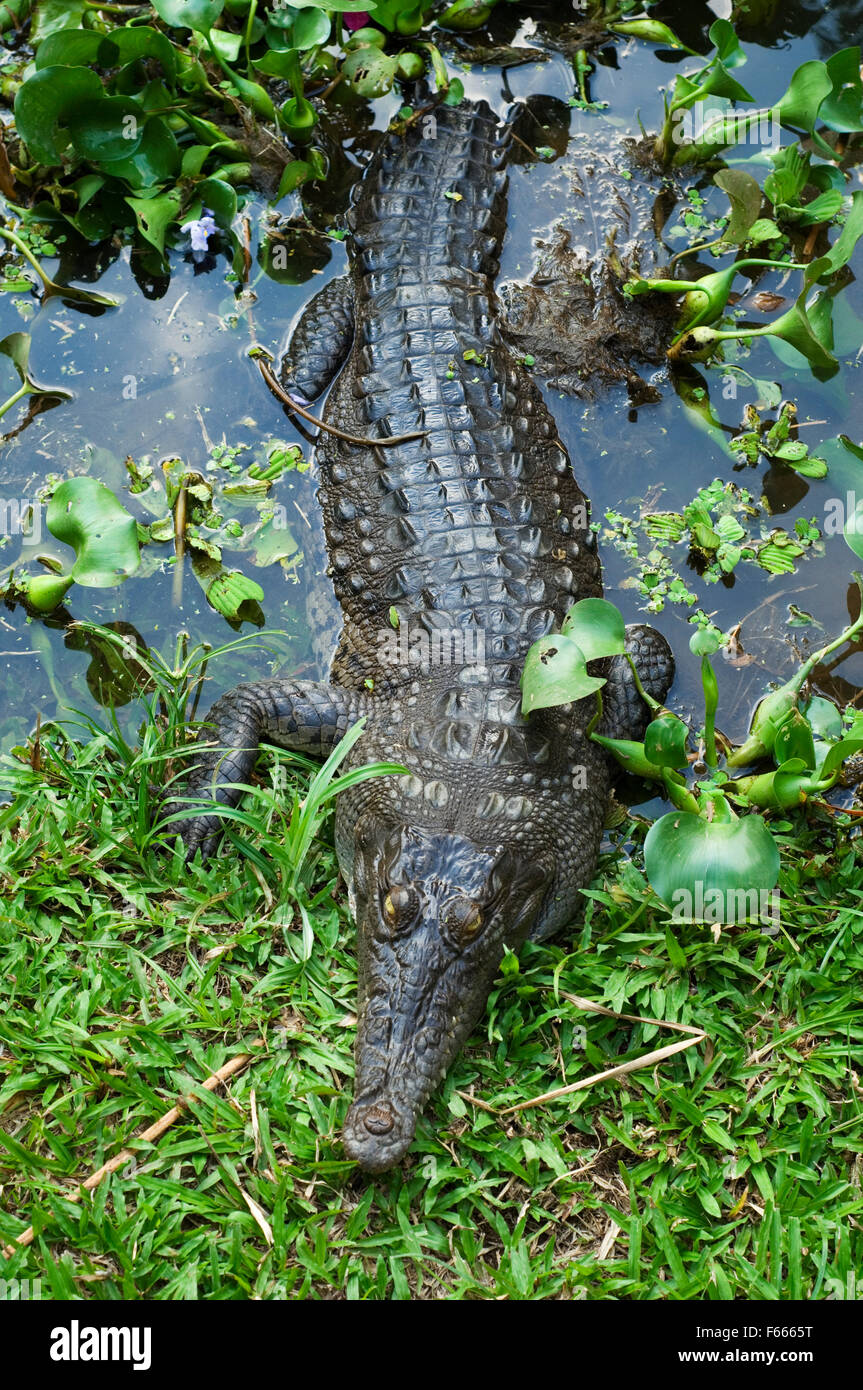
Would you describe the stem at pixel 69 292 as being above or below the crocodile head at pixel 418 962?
above

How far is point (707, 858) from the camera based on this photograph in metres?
3.44

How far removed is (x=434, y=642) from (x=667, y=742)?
2.82 feet

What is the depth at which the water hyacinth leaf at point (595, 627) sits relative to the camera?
349cm

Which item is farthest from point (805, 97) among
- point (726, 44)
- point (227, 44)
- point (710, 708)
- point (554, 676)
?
point (554, 676)

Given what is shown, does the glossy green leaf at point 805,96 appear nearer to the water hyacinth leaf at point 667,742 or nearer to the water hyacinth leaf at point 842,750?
the water hyacinth leaf at point 842,750

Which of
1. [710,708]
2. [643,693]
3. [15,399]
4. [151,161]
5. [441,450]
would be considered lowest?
[710,708]

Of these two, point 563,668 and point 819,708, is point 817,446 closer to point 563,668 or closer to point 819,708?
point 819,708

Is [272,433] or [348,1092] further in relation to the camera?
[272,433]

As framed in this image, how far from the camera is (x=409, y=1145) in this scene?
10.0 feet

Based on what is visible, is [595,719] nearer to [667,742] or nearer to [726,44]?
[667,742]

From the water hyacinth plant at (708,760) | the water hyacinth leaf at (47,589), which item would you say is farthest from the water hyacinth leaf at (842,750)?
the water hyacinth leaf at (47,589)

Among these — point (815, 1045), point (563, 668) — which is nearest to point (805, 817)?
point (815, 1045)

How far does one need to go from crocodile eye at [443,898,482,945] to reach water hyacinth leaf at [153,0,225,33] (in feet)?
12.9

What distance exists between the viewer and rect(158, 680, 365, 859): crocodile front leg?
12.8ft
